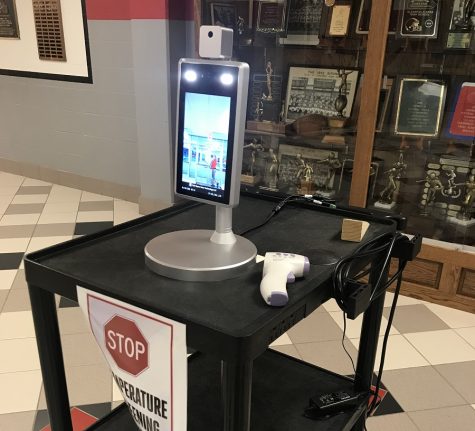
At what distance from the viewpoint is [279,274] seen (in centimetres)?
91

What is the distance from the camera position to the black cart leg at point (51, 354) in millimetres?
1061

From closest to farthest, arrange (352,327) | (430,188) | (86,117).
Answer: (352,327) < (430,188) < (86,117)

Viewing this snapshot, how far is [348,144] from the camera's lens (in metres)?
2.85

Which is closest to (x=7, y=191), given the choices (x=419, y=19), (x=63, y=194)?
(x=63, y=194)

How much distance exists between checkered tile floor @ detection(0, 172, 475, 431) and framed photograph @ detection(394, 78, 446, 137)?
946 millimetres

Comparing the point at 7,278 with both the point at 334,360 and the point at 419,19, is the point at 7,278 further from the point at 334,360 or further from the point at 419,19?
the point at 419,19

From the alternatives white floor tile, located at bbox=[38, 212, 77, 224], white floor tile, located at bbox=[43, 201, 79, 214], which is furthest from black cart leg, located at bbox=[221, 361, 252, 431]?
white floor tile, located at bbox=[43, 201, 79, 214]

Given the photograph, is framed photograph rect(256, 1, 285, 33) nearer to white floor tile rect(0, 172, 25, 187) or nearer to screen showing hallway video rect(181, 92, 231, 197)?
screen showing hallway video rect(181, 92, 231, 197)

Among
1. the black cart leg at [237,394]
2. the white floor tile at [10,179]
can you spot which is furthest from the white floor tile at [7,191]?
the black cart leg at [237,394]

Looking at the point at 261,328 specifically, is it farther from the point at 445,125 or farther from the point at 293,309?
the point at 445,125

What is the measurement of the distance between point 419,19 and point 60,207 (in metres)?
2.88

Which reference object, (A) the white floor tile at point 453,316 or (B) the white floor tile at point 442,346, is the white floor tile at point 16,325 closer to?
(B) the white floor tile at point 442,346

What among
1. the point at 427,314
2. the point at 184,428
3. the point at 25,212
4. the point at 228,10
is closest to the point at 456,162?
the point at 427,314

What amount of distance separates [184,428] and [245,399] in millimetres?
198
